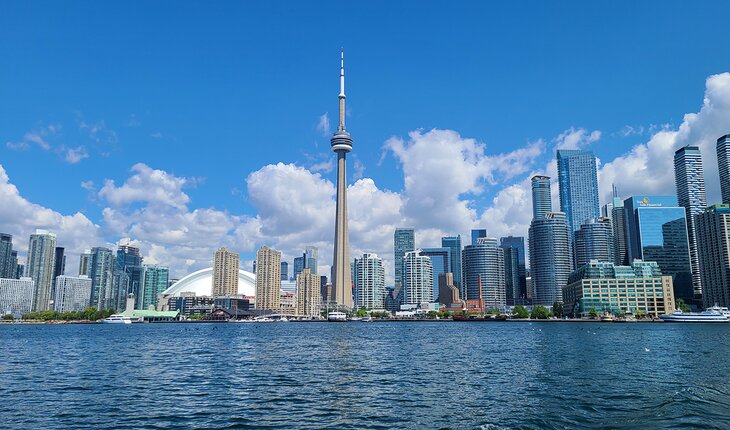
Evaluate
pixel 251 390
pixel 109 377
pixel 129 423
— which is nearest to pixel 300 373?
pixel 251 390

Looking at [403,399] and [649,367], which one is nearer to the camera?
[403,399]

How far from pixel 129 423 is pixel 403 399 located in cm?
1786

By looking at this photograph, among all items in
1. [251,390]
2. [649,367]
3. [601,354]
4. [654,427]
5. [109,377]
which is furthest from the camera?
[601,354]

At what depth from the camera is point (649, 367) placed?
199 feet

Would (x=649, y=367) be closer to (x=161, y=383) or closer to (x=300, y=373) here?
(x=300, y=373)

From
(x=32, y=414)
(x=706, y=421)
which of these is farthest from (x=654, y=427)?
(x=32, y=414)

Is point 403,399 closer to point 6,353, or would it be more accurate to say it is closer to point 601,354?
point 601,354

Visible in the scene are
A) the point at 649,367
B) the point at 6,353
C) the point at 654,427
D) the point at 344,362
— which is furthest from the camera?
the point at 6,353

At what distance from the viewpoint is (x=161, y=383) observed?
5078 cm

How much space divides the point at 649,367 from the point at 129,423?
166 feet

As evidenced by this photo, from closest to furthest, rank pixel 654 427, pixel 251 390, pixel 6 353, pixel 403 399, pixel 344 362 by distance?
1. pixel 654 427
2. pixel 403 399
3. pixel 251 390
4. pixel 344 362
5. pixel 6 353

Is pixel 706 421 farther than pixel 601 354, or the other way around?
pixel 601 354

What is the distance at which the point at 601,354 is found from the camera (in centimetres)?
7769

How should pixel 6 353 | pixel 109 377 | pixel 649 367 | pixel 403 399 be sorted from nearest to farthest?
pixel 403 399 < pixel 109 377 < pixel 649 367 < pixel 6 353
